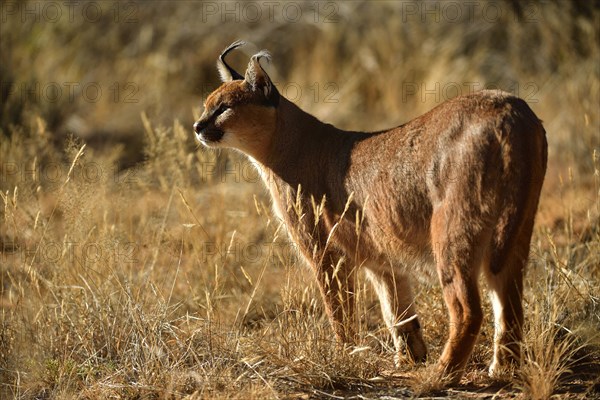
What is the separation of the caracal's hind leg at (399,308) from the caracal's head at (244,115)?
46.6 inches

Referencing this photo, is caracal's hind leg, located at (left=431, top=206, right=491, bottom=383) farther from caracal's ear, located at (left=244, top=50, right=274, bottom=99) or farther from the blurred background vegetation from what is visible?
the blurred background vegetation

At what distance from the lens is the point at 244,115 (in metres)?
5.85

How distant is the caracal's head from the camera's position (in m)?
5.81

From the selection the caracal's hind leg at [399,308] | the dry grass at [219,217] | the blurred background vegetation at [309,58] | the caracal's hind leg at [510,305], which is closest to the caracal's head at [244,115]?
the dry grass at [219,217]

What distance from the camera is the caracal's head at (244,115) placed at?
581cm

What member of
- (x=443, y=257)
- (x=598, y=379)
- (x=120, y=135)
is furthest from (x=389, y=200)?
(x=120, y=135)

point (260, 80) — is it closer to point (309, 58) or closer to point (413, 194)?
point (413, 194)

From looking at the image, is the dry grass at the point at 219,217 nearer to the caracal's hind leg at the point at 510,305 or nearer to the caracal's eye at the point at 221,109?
the caracal's hind leg at the point at 510,305

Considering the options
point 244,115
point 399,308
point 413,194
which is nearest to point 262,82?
point 244,115

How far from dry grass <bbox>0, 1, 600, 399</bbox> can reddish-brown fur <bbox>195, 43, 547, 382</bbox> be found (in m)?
0.19

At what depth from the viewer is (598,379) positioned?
458 centimetres

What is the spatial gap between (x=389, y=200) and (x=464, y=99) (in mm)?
744

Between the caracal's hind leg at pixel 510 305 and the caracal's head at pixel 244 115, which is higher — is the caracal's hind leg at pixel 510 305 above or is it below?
below

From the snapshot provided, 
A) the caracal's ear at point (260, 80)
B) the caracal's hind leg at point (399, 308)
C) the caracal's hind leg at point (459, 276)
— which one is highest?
the caracal's ear at point (260, 80)
